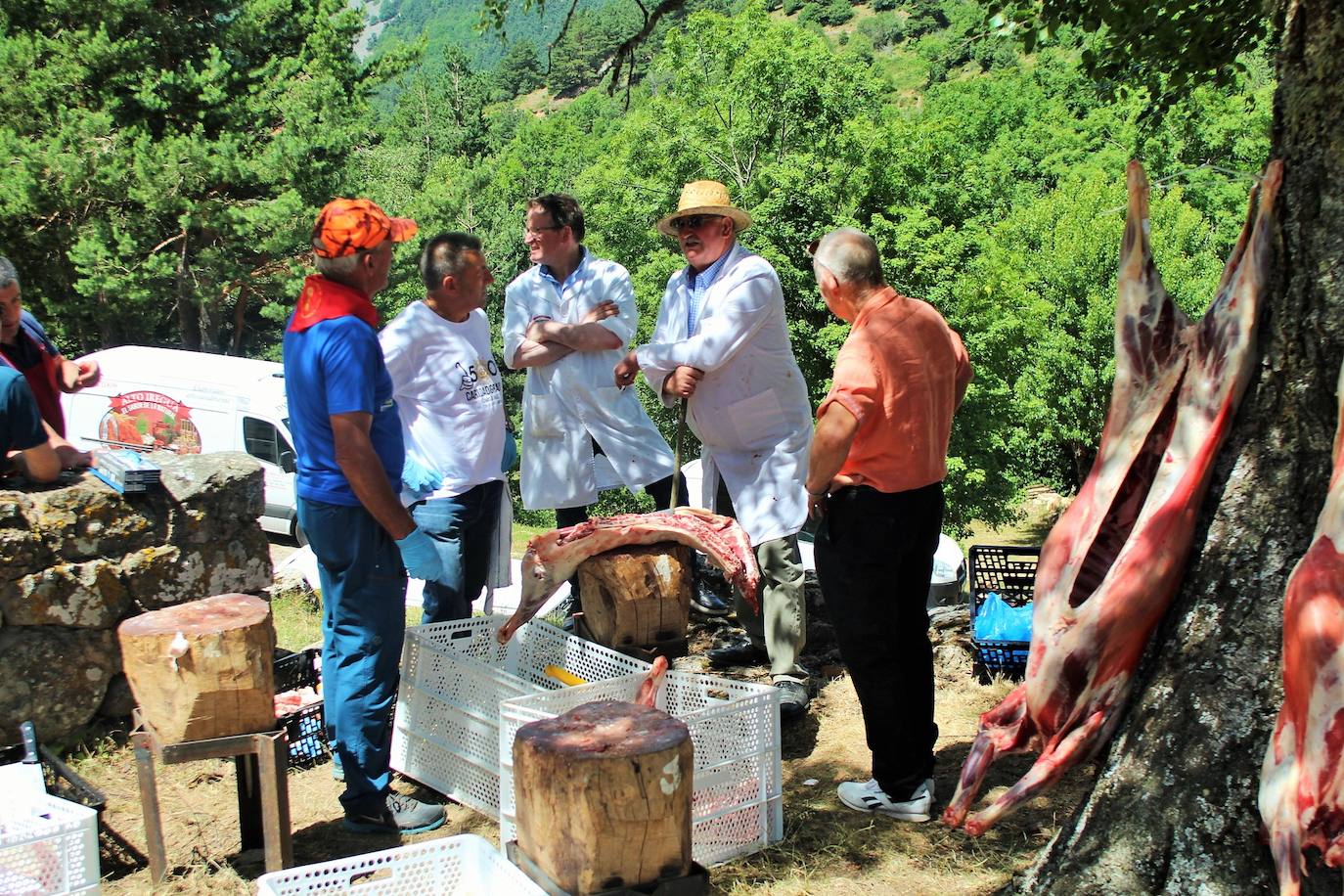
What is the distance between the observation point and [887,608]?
3.83 metres

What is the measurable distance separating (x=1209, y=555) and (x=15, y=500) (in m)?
4.54

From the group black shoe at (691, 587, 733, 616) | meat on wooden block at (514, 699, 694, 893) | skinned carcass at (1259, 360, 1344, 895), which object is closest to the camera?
skinned carcass at (1259, 360, 1344, 895)

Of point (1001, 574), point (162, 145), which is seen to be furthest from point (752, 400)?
point (162, 145)

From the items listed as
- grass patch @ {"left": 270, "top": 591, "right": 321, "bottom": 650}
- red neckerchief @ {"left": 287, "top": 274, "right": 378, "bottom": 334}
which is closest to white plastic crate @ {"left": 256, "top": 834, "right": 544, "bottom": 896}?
red neckerchief @ {"left": 287, "top": 274, "right": 378, "bottom": 334}

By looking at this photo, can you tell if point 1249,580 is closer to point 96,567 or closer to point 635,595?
point 635,595

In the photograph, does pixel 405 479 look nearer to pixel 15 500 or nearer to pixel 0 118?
pixel 15 500

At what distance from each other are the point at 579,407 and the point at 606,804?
307 centimetres

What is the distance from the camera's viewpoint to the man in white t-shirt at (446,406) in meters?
4.77

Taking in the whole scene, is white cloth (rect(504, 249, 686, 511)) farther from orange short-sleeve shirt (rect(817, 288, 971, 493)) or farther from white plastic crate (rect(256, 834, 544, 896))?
white plastic crate (rect(256, 834, 544, 896))

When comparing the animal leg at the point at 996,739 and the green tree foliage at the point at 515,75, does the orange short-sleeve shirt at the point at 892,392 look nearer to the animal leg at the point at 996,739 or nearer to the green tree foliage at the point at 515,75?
the animal leg at the point at 996,739

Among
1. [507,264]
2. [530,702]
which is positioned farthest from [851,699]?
[507,264]

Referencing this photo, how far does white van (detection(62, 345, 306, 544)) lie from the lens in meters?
14.9

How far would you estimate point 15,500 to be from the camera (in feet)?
15.5

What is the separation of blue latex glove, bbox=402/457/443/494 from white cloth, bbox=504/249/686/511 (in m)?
0.80
